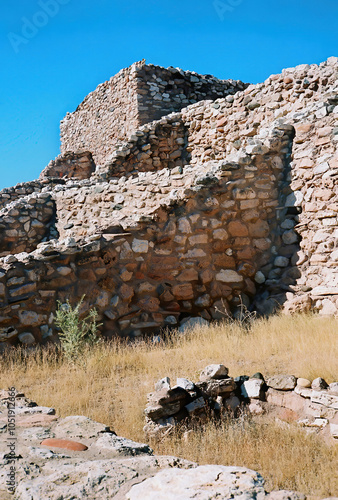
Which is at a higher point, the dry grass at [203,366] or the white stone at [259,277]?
the white stone at [259,277]

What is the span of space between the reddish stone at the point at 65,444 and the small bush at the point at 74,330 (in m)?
2.69

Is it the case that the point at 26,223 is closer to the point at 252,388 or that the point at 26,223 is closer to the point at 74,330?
the point at 74,330

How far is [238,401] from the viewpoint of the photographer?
4.20 metres

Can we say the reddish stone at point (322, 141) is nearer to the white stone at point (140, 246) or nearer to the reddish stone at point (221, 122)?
the white stone at point (140, 246)

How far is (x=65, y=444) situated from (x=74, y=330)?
2.95m

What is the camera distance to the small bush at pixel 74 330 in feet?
18.2

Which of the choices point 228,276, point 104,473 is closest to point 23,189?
point 228,276

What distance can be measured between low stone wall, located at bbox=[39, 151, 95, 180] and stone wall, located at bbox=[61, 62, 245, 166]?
397 mm

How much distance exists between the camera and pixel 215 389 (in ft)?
13.5

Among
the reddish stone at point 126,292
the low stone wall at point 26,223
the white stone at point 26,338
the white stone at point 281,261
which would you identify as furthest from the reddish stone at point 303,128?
the low stone wall at point 26,223

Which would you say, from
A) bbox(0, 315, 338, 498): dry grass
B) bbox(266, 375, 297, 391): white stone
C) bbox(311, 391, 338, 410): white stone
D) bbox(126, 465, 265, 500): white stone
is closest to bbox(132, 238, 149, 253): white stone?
bbox(0, 315, 338, 498): dry grass

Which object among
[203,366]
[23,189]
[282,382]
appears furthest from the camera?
[23,189]

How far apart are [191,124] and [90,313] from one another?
754cm

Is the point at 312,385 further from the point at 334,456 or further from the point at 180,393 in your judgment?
the point at 180,393
